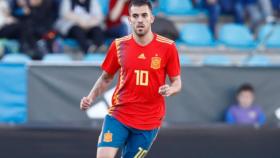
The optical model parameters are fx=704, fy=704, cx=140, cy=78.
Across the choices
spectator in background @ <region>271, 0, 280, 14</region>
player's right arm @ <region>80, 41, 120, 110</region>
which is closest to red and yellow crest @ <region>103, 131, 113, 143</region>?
player's right arm @ <region>80, 41, 120, 110</region>

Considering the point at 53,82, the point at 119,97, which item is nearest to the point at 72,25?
the point at 53,82

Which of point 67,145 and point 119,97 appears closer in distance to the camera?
point 119,97

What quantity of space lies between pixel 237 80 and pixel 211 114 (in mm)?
577

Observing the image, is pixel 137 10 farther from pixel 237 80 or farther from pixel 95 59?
pixel 95 59

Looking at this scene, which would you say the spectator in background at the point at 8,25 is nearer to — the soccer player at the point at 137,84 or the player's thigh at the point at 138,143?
the soccer player at the point at 137,84

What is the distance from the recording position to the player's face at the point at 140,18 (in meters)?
6.04

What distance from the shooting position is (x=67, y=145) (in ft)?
27.1

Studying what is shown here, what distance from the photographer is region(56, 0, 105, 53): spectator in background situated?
35.7ft

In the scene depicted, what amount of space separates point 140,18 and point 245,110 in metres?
3.92

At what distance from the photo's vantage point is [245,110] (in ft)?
31.3

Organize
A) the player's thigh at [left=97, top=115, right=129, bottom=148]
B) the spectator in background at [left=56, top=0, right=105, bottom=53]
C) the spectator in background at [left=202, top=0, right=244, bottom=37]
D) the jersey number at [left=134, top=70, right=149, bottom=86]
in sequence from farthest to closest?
the spectator in background at [left=202, top=0, right=244, bottom=37]
the spectator in background at [left=56, top=0, right=105, bottom=53]
the player's thigh at [left=97, top=115, right=129, bottom=148]
the jersey number at [left=134, top=70, right=149, bottom=86]

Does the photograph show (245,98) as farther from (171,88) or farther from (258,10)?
(258,10)

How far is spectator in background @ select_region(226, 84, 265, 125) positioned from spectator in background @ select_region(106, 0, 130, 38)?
258 cm

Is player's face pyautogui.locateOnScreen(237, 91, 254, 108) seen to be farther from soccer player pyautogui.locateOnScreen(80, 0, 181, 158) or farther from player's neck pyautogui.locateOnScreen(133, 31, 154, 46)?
player's neck pyautogui.locateOnScreen(133, 31, 154, 46)
